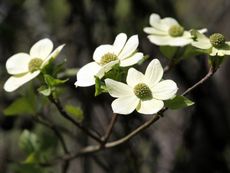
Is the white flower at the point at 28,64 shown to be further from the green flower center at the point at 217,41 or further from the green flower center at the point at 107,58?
the green flower center at the point at 217,41

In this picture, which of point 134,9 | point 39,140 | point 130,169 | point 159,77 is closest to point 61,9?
point 134,9

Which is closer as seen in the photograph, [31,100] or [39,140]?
[31,100]

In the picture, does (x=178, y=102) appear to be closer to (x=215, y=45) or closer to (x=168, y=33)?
(x=215, y=45)

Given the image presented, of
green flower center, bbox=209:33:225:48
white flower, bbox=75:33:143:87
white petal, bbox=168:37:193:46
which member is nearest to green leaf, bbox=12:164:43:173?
white flower, bbox=75:33:143:87

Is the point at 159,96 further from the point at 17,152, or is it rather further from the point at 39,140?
the point at 17,152

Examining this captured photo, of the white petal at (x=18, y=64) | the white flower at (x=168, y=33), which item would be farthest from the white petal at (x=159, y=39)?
the white petal at (x=18, y=64)

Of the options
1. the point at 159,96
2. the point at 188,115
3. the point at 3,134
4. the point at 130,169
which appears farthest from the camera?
the point at 188,115

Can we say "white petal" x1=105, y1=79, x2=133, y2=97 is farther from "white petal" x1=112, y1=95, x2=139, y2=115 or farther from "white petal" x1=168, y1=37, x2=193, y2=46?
"white petal" x1=168, y1=37, x2=193, y2=46

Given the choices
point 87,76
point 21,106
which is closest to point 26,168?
point 21,106
